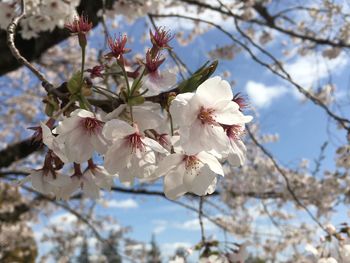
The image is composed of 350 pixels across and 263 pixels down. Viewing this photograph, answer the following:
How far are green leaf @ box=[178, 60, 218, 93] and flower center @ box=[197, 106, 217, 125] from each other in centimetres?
5

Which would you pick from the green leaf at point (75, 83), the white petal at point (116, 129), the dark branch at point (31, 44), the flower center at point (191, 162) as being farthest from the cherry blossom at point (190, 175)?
the dark branch at point (31, 44)

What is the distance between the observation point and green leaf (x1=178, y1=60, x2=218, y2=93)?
725 millimetres

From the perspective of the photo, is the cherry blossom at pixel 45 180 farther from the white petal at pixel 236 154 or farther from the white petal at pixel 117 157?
the white petal at pixel 236 154

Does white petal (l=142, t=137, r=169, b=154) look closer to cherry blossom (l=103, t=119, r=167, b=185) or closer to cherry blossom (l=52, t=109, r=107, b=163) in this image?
cherry blossom (l=103, t=119, r=167, b=185)

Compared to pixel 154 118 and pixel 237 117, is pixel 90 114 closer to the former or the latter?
pixel 154 118

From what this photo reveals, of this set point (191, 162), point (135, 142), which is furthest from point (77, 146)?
point (191, 162)

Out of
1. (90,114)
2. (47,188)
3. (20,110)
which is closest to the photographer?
(90,114)

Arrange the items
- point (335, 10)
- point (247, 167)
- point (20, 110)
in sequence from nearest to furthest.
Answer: point (335, 10) < point (247, 167) < point (20, 110)

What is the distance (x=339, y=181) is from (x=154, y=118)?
4680 mm

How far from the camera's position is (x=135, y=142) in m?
0.81

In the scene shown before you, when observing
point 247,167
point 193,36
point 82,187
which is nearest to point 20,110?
point 193,36

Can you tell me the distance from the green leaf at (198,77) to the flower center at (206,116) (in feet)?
0.17

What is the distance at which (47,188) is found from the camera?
40.1 inches

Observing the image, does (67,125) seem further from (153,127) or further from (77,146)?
(153,127)
